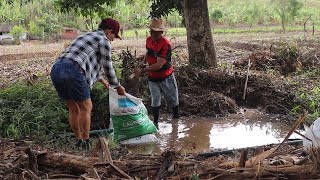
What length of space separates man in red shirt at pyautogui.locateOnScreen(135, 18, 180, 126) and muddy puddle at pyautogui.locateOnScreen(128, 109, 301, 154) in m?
0.35

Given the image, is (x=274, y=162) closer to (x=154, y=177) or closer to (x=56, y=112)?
(x=154, y=177)

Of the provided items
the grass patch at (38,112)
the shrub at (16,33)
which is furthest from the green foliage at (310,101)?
the shrub at (16,33)

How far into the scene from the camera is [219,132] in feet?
20.5

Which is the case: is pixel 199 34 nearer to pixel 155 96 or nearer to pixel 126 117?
pixel 155 96

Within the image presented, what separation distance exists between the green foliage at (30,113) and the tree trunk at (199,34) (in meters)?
3.54

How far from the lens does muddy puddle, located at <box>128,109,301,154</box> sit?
562 cm

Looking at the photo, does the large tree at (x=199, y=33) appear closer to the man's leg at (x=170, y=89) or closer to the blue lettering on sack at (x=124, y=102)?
the man's leg at (x=170, y=89)

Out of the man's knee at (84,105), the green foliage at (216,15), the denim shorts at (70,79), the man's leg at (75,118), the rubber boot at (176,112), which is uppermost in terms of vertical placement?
the green foliage at (216,15)

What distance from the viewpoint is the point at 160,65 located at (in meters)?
6.09

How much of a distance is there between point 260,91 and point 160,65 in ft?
8.05

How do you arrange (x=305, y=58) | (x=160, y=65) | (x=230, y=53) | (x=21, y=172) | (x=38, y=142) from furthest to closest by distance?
(x=230, y=53) → (x=305, y=58) → (x=160, y=65) → (x=38, y=142) → (x=21, y=172)

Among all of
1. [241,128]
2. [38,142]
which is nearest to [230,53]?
[241,128]

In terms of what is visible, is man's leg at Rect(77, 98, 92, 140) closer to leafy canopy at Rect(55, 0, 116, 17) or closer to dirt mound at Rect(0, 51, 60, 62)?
leafy canopy at Rect(55, 0, 116, 17)

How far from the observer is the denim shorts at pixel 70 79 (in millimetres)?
4902
